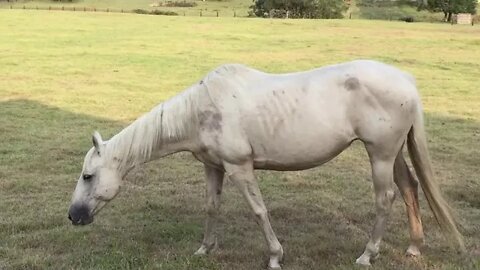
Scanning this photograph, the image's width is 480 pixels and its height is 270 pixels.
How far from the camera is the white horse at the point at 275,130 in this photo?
194 inches

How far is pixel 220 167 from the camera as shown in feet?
17.0

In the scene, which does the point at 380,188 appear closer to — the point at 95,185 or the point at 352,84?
the point at 352,84

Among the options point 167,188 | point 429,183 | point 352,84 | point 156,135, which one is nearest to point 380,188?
point 429,183

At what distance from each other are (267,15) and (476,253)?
5065 cm

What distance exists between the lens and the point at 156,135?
517 cm

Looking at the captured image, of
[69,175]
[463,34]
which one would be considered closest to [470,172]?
[69,175]

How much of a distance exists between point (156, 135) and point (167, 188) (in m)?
2.67

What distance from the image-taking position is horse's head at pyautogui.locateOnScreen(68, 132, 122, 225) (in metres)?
5.09

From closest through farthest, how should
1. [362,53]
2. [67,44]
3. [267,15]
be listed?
[362,53] < [67,44] < [267,15]

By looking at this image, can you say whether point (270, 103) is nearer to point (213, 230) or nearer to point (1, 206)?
point (213, 230)

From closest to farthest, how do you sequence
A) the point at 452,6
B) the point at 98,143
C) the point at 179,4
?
the point at 98,143 → the point at 452,6 → the point at 179,4

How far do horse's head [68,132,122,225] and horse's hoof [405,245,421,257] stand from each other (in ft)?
8.55

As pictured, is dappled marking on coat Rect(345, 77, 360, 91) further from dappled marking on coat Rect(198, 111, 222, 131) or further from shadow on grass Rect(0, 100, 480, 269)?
shadow on grass Rect(0, 100, 480, 269)

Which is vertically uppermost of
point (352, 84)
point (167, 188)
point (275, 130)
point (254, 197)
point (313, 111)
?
point (352, 84)
